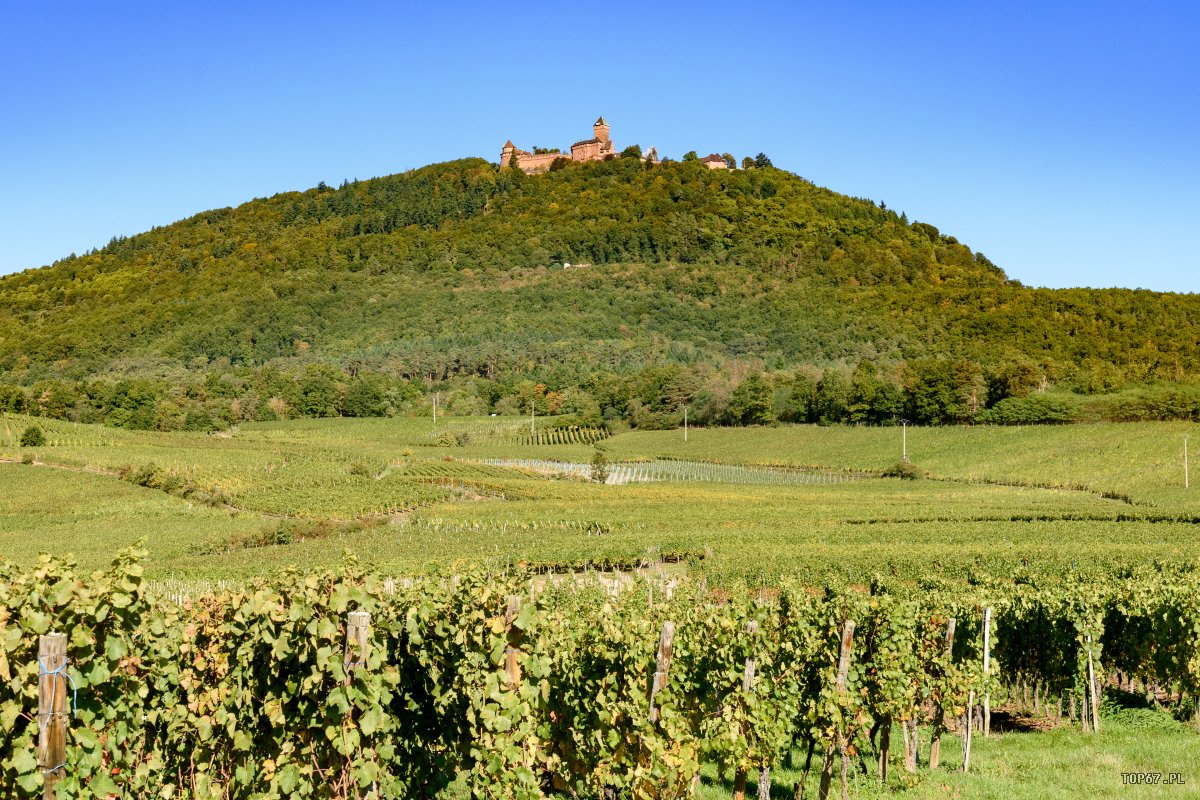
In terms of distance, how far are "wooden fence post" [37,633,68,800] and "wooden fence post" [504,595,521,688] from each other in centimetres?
316

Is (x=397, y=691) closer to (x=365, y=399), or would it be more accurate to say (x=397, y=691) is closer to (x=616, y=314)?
(x=365, y=399)

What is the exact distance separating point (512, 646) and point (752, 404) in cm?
9853

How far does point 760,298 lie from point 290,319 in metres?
82.9

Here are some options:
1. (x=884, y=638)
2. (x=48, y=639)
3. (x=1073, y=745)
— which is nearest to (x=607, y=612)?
(x=884, y=638)

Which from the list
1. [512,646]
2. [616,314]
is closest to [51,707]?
[512,646]

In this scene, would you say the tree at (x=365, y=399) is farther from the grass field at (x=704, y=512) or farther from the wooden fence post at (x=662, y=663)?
the wooden fence post at (x=662, y=663)

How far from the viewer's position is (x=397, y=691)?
8.34m

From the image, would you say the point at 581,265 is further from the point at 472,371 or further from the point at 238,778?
the point at 238,778

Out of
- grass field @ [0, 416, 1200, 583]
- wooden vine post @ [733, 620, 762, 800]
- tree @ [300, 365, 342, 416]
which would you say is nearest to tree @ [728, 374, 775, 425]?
grass field @ [0, 416, 1200, 583]

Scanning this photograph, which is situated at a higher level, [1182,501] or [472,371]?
[472,371]

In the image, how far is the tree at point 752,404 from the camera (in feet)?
343

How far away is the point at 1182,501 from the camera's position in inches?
2274

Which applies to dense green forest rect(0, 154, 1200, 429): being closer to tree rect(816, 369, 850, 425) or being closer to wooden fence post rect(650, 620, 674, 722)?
tree rect(816, 369, 850, 425)

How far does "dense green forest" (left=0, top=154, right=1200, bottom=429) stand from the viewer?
3981 inches
